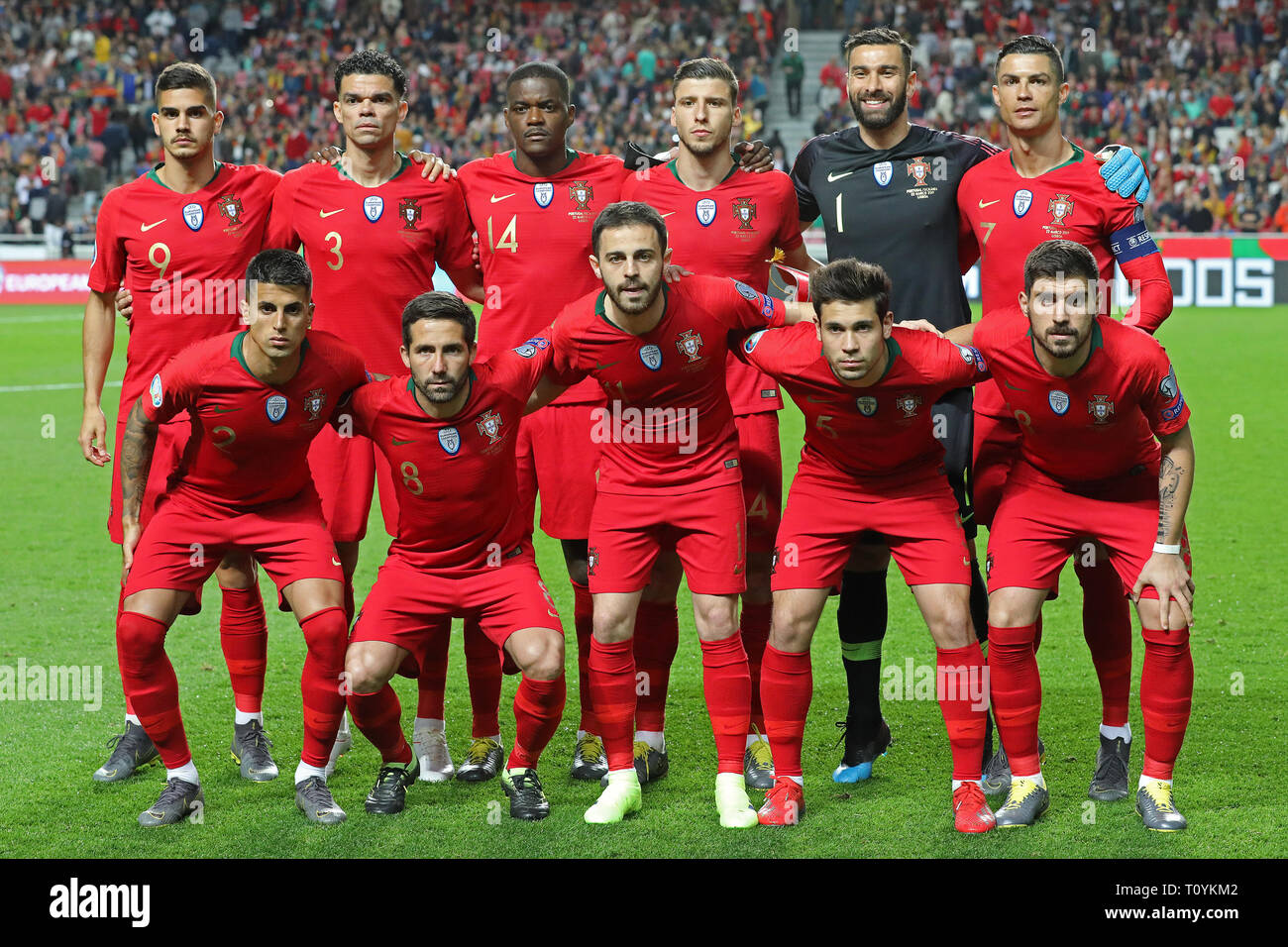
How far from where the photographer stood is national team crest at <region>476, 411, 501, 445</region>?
466cm

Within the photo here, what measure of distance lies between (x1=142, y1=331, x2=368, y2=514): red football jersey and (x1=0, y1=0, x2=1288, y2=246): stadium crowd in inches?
804

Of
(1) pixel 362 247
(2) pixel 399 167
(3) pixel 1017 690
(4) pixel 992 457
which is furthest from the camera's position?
(2) pixel 399 167

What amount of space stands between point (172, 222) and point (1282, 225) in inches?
→ 777

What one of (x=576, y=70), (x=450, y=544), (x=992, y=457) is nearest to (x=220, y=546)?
(x=450, y=544)

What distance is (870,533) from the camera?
465cm

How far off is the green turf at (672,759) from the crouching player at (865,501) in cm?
26

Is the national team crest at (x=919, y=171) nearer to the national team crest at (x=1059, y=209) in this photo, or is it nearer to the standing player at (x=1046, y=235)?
the standing player at (x=1046, y=235)

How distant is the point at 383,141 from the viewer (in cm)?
523

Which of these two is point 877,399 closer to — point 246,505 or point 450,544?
point 450,544

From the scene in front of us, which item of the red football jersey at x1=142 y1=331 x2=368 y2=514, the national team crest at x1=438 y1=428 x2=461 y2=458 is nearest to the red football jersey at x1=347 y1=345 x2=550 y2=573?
the national team crest at x1=438 y1=428 x2=461 y2=458

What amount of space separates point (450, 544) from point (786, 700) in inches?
48.5

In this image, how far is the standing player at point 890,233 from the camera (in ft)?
16.3

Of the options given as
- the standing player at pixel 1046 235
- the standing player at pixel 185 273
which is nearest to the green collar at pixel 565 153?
the standing player at pixel 185 273

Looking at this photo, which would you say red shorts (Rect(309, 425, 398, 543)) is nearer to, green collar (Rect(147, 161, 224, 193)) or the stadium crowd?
green collar (Rect(147, 161, 224, 193))
